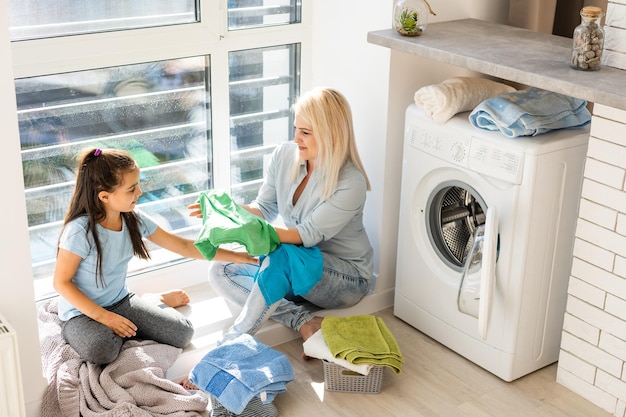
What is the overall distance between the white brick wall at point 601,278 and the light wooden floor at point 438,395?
9 cm

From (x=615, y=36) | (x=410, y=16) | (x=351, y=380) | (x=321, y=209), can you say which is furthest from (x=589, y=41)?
(x=351, y=380)

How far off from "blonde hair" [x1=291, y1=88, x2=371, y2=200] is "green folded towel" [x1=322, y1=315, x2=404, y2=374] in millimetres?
443

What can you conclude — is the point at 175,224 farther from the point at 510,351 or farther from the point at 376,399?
the point at 510,351

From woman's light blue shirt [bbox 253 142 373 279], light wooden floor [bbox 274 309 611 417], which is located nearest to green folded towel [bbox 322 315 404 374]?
light wooden floor [bbox 274 309 611 417]

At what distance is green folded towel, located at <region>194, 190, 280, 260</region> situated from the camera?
2.82m

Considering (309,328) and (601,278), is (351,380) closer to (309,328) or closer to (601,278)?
(309,328)

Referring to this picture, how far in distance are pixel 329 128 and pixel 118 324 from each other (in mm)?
955

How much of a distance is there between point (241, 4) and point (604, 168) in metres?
1.46

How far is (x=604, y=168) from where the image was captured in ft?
8.58

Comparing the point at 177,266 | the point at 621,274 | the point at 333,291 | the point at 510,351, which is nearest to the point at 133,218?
the point at 177,266

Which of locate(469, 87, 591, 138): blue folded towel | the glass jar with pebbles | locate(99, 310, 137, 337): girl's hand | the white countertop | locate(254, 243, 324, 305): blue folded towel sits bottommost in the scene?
locate(99, 310, 137, 337): girl's hand

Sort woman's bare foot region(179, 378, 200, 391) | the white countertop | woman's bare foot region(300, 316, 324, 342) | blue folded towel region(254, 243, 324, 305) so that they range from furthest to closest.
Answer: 1. woman's bare foot region(300, 316, 324, 342)
2. blue folded towel region(254, 243, 324, 305)
3. woman's bare foot region(179, 378, 200, 391)
4. the white countertop

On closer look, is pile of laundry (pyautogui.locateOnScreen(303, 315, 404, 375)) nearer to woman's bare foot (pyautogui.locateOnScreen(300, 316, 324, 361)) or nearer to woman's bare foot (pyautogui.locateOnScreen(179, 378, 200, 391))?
woman's bare foot (pyautogui.locateOnScreen(300, 316, 324, 361))

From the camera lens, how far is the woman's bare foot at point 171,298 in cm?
Answer: 313
